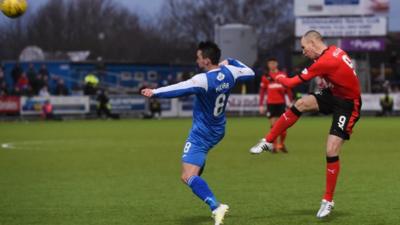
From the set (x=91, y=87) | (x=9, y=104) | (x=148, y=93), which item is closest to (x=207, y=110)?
(x=148, y=93)

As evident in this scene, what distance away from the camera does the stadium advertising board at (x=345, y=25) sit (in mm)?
50938

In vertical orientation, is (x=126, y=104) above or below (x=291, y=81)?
below

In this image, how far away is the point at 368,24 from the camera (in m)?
51.1

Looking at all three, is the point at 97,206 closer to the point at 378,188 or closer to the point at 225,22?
the point at 378,188

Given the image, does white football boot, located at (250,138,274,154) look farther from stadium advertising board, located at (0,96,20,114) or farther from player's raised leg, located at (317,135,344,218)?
stadium advertising board, located at (0,96,20,114)

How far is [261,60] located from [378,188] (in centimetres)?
5158

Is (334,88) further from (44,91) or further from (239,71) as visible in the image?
(44,91)

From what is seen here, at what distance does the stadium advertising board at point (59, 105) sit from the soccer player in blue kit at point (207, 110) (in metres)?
32.9

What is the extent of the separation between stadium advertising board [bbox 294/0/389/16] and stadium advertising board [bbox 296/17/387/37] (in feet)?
1.42

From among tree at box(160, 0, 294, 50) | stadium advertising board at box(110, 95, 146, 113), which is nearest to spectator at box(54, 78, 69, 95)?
stadium advertising board at box(110, 95, 146, 113)

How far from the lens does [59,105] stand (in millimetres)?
43156

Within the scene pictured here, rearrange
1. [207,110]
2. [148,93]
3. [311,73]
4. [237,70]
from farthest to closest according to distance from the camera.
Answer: [311,73] < [237,70] < [207,110] < [148,93]

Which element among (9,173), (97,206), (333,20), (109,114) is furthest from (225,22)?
(97,206)

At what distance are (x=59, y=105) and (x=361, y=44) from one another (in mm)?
19614
